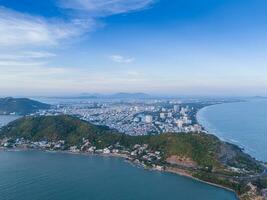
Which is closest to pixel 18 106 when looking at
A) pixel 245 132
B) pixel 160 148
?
pixel 245 132

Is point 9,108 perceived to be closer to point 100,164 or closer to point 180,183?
point 100,164

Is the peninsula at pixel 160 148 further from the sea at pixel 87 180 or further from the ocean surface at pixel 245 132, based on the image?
the ocean surface at pixel 245 132

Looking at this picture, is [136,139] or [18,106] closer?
[136,139]

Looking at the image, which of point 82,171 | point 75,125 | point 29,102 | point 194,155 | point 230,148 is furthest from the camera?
point 29,102

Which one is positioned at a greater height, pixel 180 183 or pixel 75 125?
pixel 75 125

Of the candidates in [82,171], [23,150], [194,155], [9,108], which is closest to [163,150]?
[194,155]

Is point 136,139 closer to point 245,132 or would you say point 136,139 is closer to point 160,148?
point 160,148

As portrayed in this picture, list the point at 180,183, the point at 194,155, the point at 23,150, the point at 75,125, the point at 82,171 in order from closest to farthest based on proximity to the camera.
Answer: the point at 180,183 < the point at 82,171 < the point at 194,155 < the point at 23,150 < the point at 75,125

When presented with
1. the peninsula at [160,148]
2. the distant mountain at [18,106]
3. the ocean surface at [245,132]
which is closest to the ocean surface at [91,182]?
the peninsula at [160,148]
